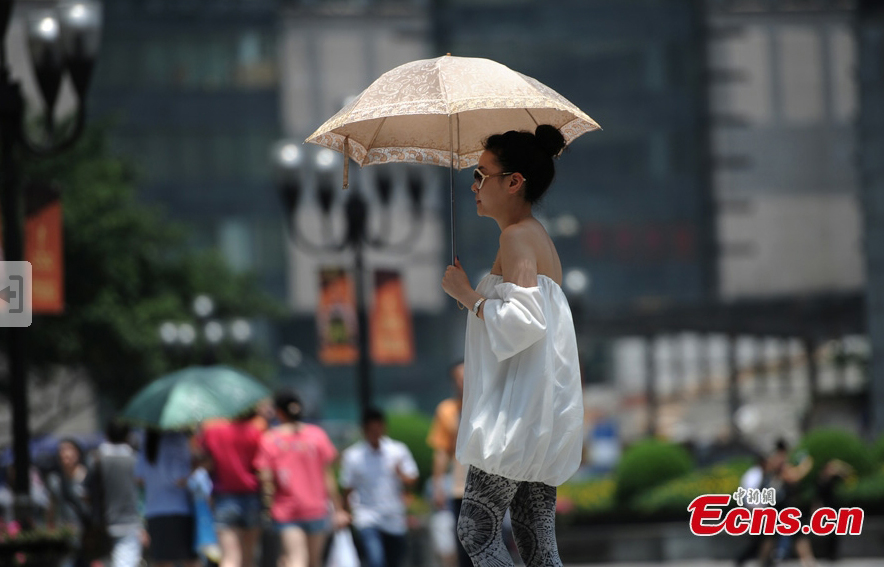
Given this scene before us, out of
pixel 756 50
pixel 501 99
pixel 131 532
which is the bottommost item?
pixel 131 532

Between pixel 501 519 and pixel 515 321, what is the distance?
723 millimetres

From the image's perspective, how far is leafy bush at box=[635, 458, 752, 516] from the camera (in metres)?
19.6

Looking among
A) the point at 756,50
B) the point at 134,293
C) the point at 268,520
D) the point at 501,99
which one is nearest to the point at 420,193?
the point at 268,520

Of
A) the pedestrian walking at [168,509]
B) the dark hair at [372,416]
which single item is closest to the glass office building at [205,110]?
the dark hair at [372,416]

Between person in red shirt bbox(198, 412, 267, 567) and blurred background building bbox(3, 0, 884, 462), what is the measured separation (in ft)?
138

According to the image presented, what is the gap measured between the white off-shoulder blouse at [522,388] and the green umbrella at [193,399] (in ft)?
20.0

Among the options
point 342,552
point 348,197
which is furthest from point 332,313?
point 342,552

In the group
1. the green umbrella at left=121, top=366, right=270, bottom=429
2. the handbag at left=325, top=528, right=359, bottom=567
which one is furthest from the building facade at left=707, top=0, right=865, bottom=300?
the green umbrella at left=121, top=366, right=270, bottom=429

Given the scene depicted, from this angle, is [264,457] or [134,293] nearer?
[264,457]

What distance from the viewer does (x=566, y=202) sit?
59.2m

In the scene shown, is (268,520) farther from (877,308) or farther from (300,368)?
(300,368)

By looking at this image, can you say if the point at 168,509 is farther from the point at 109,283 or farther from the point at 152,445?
the point at 109,283

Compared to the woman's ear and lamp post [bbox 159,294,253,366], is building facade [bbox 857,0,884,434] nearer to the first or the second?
lamp post [bbox 159,294,253,366]

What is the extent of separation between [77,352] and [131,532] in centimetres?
2339
